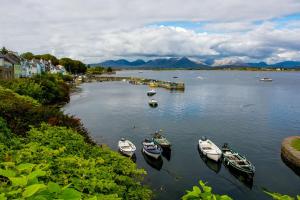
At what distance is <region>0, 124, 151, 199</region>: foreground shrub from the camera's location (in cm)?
1163

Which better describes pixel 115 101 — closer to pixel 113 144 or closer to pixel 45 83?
pixel 45 83

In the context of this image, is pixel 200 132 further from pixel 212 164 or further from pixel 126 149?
pixel 126 149

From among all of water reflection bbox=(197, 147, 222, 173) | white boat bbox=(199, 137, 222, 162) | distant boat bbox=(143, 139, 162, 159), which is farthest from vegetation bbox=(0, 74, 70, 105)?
water reflection bbox=(197, 147, 222, 173)

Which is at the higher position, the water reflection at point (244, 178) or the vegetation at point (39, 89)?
the vegetation at point (39, 89)

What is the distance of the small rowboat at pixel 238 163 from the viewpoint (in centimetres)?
3991

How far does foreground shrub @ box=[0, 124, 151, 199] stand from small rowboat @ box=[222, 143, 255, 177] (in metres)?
25.1

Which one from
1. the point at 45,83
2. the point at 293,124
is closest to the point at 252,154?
the point at 293,124

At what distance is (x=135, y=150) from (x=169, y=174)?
10.4 m

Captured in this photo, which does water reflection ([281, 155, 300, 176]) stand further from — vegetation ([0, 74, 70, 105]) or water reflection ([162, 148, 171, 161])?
vegetation ([0, 74, 70, 105])

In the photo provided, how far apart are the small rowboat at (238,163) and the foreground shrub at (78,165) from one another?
2506 centimetres

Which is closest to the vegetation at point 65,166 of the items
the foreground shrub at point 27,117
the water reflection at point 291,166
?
the foreground shrub at point 27,117

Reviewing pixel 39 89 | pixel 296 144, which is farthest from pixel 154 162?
pixel 39 89

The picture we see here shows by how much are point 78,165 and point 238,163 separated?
32614mm

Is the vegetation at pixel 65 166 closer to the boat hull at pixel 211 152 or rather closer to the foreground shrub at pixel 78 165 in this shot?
the foreground shrub at pixel 78 165
